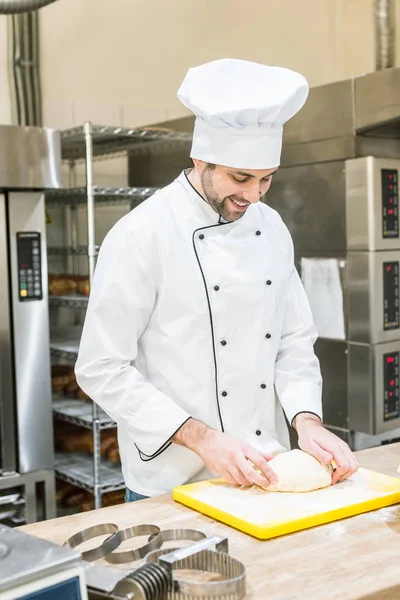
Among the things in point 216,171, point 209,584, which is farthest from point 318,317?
point 209,584

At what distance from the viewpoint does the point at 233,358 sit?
1686mm

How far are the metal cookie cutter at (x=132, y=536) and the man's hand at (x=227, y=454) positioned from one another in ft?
0.75

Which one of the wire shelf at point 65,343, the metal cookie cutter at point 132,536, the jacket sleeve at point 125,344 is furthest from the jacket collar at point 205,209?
the wire shelf at point 65,343

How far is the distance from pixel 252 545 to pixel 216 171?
31.8 inches

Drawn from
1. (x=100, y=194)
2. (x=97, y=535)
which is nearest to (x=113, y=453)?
(x=100, y=194)

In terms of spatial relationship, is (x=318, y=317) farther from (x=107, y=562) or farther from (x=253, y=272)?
(x=107, y=562)

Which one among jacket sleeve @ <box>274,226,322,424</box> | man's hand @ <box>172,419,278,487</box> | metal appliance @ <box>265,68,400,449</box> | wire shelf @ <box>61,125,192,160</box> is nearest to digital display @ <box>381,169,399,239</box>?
metal appliance @ <box>265,68,400,449</box>

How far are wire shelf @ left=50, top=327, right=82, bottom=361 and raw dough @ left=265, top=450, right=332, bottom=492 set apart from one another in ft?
5.12

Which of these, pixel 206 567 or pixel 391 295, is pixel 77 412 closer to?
pixel 391 295

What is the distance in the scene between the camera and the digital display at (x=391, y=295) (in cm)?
275

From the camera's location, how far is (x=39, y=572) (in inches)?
33.8

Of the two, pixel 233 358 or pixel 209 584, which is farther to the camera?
pixel 233 358

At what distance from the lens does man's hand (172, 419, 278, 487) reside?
1.43 metres

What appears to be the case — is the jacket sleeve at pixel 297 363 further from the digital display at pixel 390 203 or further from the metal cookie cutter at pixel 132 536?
the digital display at pixel 390 203
